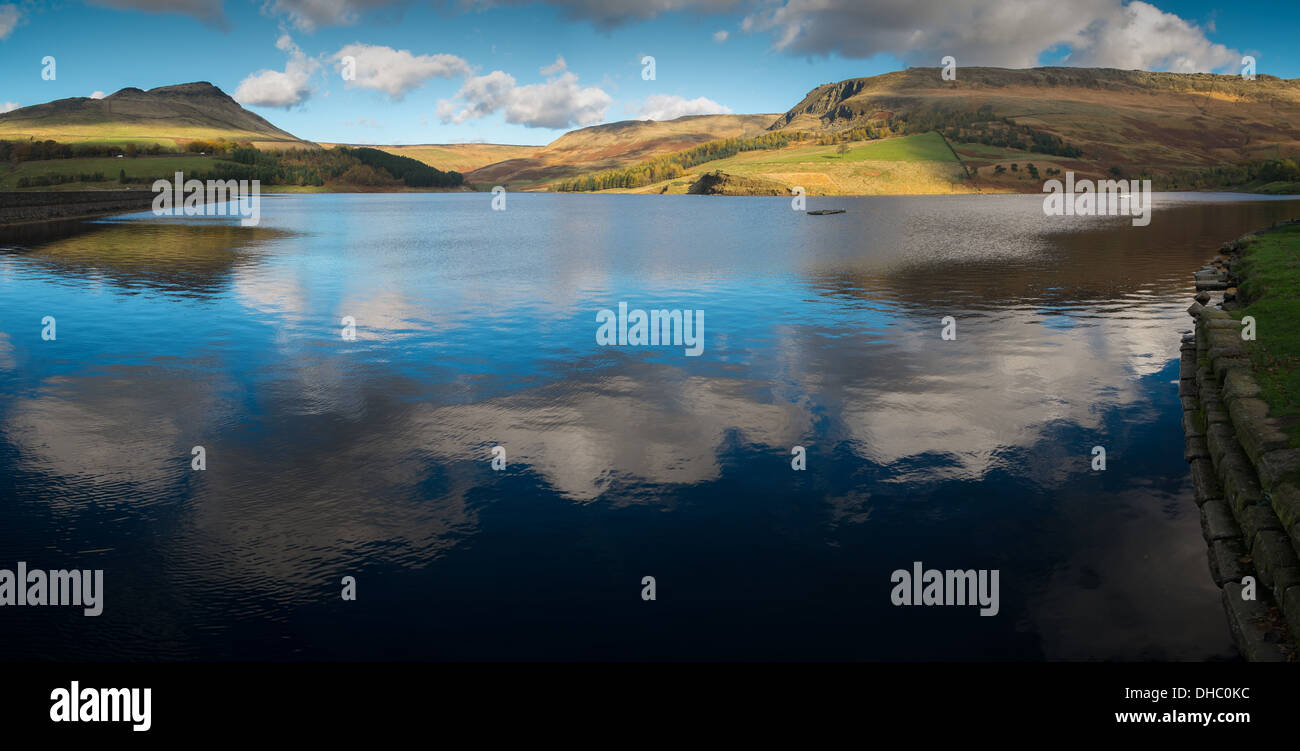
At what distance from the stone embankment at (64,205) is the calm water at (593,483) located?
8074cm

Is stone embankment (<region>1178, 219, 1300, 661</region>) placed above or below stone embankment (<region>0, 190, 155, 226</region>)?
below

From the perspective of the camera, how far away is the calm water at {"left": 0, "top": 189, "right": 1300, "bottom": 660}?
411 inches

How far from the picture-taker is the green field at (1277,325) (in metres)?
16.1

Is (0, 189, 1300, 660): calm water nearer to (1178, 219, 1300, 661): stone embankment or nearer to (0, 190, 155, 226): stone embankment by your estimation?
(1178, 219, 1300, 661): stone embankment

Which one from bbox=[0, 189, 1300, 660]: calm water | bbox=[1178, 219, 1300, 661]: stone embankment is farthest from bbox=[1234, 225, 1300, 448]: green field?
bbox=[0, 189, 1300, 660]: calm water

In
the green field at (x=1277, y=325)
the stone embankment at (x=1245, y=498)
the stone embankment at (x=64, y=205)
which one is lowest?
the stone embankment at (x=1245, y=498)

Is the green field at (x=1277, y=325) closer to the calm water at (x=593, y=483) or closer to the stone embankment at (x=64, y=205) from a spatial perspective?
the calm water at (x=593, y=483)

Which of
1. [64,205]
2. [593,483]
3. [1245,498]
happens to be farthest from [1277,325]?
[64,205]

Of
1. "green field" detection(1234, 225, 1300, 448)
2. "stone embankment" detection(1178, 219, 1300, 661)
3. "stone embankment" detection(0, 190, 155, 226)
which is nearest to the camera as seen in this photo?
"stone embankment" detection(1178, 219, 1300, 661)

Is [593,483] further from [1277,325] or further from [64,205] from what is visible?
[64,205]

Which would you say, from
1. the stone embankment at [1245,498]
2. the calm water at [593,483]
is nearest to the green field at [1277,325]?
the stone embankment at [1245,498]

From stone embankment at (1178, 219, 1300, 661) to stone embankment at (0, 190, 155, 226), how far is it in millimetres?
116415
